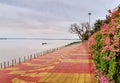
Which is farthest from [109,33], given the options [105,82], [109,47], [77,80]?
[77,80]

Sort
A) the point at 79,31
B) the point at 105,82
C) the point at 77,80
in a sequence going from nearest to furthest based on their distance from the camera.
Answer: the point at 105,82 → the point at 77,80 → the point at 79,31

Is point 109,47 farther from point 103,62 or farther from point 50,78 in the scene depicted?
point 50,78

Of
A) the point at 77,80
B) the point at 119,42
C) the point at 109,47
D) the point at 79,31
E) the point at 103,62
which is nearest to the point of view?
the point at 119,42

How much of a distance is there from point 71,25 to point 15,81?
91648 mm

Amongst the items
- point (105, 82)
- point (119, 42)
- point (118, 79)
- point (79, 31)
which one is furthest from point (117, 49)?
point (79, 31)

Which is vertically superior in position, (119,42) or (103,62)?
(119,42)

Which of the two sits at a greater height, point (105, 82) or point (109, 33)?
point (109, 33)

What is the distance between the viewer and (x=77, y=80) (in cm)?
1423

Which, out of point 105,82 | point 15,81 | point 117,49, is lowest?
point 15,81

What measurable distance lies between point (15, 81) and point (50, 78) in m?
1.79

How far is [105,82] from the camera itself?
555 cm

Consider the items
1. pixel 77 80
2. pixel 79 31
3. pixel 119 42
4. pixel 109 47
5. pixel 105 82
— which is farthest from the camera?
pixel 79 31

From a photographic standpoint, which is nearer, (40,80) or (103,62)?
(103,62)

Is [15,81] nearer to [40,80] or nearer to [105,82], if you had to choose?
[40,80]
